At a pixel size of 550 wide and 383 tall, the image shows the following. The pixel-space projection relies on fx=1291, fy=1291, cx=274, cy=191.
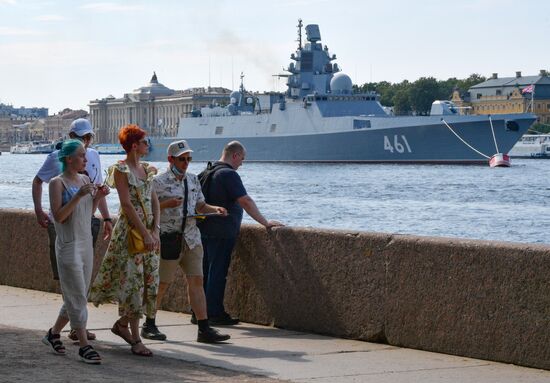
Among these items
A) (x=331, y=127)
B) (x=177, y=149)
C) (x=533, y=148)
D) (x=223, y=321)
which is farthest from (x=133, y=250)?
(x=533, y=148)

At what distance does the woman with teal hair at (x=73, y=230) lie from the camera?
7.00 metres

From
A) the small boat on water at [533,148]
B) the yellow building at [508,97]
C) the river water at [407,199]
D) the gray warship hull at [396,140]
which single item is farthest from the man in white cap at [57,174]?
the yellow building at [508,97]

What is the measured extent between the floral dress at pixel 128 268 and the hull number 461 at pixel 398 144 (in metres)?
70.8

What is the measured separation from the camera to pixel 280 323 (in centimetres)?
860

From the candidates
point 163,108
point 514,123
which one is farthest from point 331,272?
point 163,108

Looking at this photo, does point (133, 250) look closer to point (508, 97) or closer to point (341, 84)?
point (341, 84)

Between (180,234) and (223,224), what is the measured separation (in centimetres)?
70

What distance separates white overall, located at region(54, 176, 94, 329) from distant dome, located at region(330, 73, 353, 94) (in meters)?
77.5

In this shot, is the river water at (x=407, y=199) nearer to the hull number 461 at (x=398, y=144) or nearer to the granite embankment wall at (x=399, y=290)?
the hull number 461 at (x=398, y=144)

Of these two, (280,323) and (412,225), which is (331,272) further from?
(412,225)

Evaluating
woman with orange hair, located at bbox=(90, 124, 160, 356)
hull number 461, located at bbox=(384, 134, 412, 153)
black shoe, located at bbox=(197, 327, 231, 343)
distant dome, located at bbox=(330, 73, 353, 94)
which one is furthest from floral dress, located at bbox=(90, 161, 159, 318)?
distant dome, located at bbox=(330, 73, 353, 94)

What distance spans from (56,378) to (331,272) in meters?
2.33

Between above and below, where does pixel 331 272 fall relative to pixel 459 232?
above

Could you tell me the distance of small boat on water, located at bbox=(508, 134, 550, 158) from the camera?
4424 inches
